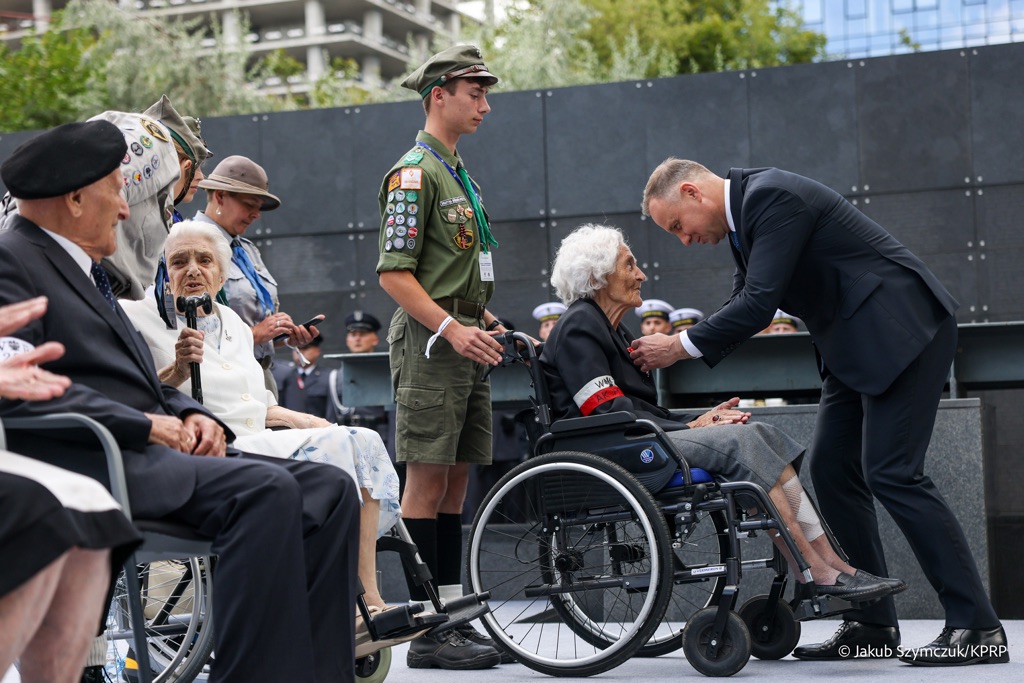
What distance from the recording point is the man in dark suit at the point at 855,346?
3998mm

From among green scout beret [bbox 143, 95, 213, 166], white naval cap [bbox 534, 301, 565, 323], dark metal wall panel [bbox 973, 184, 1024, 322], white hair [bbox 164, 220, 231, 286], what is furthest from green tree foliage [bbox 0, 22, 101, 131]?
white hair [bbox 164, 220, 231, 286]

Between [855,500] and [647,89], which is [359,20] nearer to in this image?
[647,89]

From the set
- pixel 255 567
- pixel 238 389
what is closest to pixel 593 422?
pixel 238 389

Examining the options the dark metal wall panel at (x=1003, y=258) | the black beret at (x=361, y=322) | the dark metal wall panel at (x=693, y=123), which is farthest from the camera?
the dark metal wall panel at (x=693, y=123)

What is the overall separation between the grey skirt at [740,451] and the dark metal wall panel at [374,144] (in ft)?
22.5

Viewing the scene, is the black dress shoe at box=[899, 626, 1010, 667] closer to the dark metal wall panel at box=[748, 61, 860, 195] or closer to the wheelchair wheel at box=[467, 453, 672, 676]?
the wheelchair wheel at box=[467, 453, 672, 676]

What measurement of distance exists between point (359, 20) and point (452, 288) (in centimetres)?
7394

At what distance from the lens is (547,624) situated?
5.17m

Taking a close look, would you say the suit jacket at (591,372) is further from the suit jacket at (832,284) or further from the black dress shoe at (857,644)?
the black dress shoe at (857,644)

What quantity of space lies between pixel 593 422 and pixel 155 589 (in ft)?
4.47

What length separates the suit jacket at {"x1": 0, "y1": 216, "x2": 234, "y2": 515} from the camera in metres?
2.62

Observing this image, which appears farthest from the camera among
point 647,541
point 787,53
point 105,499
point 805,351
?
point 787,53

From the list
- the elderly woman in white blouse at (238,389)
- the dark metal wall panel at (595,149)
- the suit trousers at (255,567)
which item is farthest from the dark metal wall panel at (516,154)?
the suit trousers at (255,567)

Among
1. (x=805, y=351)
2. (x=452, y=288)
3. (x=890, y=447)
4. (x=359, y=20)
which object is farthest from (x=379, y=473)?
(x=359, y=20)
